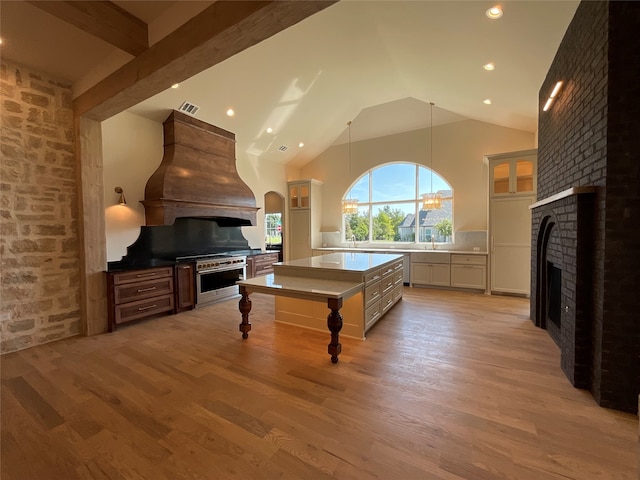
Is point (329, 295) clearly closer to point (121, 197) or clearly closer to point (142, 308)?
point (142, 308)

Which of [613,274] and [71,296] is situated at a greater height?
[613,274]

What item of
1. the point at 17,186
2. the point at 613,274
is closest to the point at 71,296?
the point at 17,186

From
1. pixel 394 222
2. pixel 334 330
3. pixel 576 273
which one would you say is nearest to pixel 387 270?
pixel 334 330

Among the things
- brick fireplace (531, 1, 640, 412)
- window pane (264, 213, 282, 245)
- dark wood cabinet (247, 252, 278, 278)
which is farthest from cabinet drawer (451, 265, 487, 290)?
window pane (264, 213, 282, 245)

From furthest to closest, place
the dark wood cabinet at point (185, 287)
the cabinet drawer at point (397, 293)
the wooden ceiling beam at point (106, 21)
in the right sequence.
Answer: the cabinet drawer at point (397, 293), the dark wood cabinet at point (185, 287), the wooden ceiling beam at point (106, 21)

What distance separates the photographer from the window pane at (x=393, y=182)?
6598 millimetres

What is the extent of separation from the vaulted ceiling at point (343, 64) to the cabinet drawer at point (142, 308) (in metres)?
2.71

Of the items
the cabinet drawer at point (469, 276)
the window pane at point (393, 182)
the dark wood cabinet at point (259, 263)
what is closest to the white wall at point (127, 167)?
the dark wood cabinet at point (259, 263)

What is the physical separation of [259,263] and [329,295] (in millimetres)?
3496

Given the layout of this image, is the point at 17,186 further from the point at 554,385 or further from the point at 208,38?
the point at 554,385

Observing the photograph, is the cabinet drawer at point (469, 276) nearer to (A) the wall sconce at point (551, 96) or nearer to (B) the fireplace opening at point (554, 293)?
(B) the fireplace opening at point (554, 293)

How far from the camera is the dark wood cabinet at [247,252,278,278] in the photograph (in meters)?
5.50

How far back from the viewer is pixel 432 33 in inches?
127

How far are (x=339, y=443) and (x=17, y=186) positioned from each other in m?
4.06
